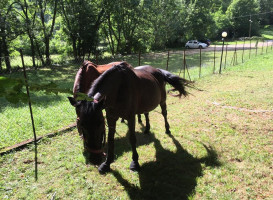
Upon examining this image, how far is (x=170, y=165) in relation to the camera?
3.59 meters

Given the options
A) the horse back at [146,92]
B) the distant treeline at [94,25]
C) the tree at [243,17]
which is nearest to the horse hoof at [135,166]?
the horse back at [146,92]

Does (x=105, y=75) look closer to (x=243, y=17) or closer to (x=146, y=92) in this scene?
(x=146, y=92)

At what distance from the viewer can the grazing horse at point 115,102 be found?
246 centimetres

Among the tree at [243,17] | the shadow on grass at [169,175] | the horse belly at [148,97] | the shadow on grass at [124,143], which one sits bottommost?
the shadow on grass at [169,175]

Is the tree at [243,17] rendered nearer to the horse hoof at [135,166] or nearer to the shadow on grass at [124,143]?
the shadow on grass at [124,143]

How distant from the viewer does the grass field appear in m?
3.00

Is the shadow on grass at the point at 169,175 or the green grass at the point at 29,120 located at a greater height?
the green grass at the point at 29,120

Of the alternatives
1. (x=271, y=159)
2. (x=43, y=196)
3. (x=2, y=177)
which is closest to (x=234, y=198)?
(x=271, y=159)

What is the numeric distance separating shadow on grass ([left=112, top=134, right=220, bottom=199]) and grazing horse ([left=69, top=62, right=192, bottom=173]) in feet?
0.95

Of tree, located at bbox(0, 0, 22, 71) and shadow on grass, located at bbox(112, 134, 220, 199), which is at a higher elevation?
tree, located at bbox(0, 0, 22, 71)

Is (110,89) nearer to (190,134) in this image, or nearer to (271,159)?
(190,134)

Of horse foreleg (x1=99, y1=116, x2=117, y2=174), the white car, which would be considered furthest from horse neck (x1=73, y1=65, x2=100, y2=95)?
the white car

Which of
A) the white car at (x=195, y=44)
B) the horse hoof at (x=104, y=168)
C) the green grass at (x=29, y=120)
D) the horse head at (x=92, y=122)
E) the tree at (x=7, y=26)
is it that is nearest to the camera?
the horse head at (x=92, y=122)

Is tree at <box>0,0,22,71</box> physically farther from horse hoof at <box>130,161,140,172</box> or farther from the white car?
the white car
